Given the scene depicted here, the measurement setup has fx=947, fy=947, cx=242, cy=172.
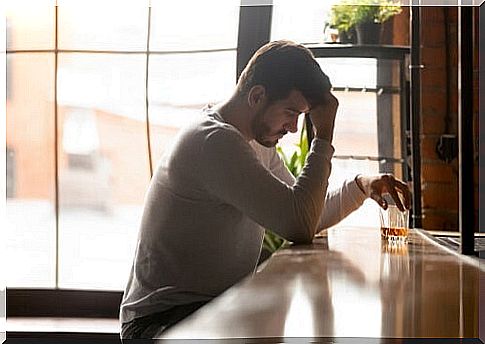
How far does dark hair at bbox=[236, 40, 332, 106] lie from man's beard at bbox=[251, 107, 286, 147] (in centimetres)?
3

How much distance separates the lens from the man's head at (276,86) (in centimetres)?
127

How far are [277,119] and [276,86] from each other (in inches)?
1.7

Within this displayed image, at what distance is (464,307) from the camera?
1.22 m

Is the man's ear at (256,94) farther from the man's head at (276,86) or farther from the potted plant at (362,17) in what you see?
the potted plant at (362,17)

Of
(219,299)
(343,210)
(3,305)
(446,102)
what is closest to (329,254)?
(343,210)

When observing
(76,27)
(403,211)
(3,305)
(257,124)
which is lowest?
(3,305)

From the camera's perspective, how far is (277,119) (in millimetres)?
1277

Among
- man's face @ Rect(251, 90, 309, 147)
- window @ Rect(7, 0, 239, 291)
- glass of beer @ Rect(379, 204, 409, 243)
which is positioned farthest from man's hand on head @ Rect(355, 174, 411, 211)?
window @ Rect(7, 0, 239, 291)

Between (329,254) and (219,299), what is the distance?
0.17 metres

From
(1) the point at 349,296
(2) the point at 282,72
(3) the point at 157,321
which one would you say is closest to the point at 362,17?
(2) the point at 282,72

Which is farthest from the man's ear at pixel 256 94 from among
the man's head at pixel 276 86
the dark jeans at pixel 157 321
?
the dark jeans at pixel 157 321

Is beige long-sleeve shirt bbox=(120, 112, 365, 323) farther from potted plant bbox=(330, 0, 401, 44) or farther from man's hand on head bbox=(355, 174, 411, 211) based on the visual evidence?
potted plant bbox=(330, 0, 401, 44)

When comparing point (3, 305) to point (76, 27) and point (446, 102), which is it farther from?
point (446, 102)

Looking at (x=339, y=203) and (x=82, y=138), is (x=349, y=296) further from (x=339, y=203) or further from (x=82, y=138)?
(x=82, y=138)
